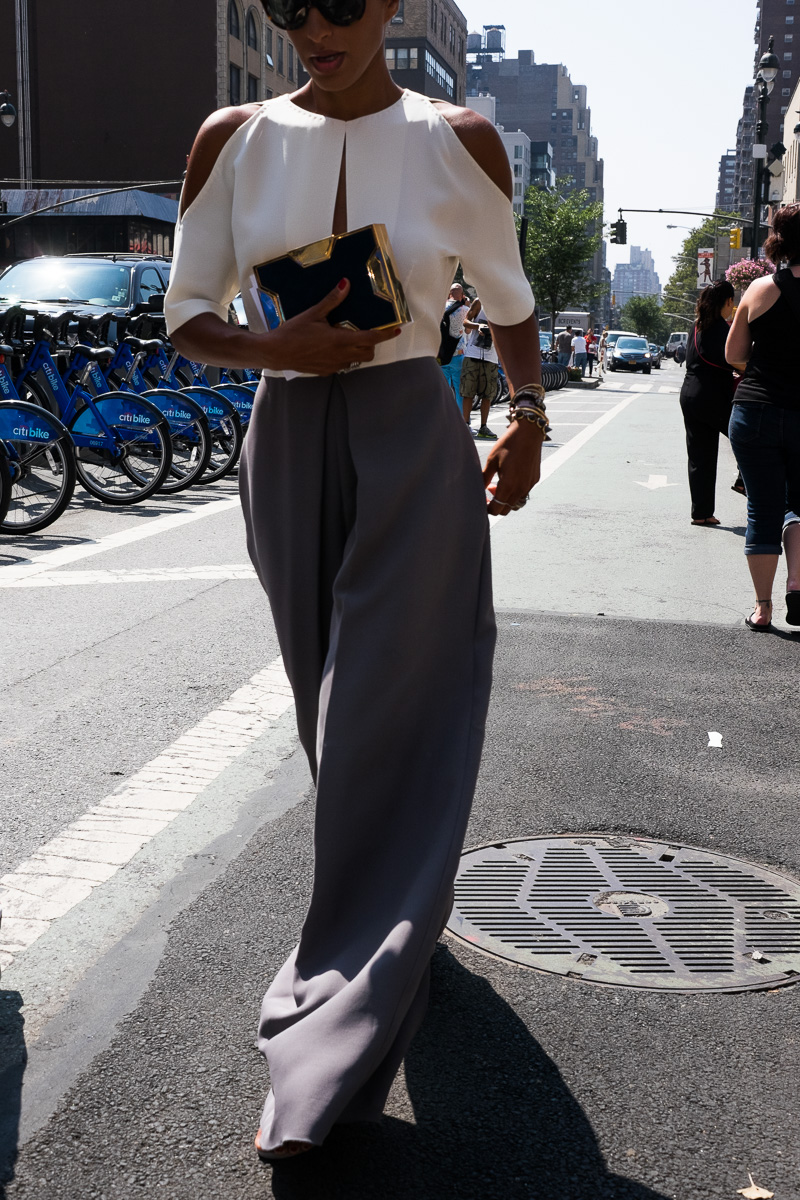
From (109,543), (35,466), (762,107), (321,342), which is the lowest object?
(109,543)

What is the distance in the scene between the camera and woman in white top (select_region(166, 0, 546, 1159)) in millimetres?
2336

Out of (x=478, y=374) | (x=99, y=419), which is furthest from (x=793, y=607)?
(x=478, y=374)

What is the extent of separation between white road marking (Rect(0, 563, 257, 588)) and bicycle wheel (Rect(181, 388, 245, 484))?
4.10 meters

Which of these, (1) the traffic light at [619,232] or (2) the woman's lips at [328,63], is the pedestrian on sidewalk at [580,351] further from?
(2) the woman's lips at [328,63]

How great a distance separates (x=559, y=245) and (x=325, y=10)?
205ft

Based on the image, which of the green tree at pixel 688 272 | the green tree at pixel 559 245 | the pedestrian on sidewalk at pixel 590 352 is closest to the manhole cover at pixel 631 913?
the pedestrian on sidewalk at pixel 590 352

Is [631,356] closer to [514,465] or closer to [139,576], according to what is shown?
[139,576]

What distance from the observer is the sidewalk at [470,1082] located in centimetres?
225

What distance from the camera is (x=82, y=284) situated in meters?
15.5

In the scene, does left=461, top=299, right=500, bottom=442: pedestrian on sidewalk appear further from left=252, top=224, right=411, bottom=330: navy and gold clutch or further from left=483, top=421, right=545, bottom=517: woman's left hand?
left=252, top=224, right=411, bottom=330: navy and gold clutch

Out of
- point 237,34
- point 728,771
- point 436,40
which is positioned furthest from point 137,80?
point 728,771

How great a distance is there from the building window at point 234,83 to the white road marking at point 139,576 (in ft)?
181

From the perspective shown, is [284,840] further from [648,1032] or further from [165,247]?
[165,247]

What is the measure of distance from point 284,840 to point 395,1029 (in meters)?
1.63
